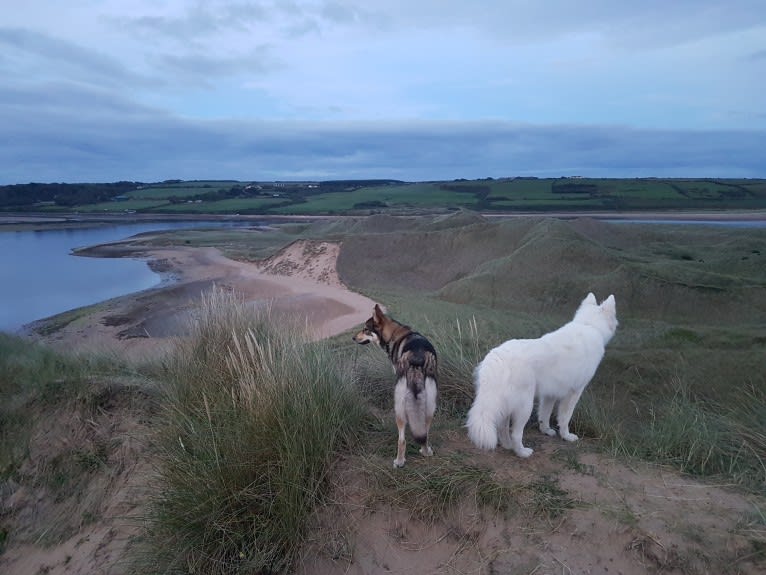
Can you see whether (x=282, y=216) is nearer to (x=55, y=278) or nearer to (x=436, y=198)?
(x=436, y=198)

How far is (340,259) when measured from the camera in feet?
107

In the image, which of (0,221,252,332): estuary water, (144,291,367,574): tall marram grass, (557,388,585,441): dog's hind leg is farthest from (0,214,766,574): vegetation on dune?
(0,221,252,332): estuary water

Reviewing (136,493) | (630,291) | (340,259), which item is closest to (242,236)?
(340,259)

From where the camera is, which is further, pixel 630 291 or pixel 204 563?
pixel 630 291

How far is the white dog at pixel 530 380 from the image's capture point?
442 cm

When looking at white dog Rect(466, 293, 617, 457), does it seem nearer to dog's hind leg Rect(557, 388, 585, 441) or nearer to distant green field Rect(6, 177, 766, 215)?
dog's hind leg Rect(557, 388, 585, 441)

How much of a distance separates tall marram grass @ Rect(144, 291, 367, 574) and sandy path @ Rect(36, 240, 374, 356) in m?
5.14

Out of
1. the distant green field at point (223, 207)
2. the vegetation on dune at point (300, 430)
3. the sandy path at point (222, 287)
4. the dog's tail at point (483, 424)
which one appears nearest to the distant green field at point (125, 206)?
the distant green field at point (223, 207)

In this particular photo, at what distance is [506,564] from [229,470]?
2.15 m

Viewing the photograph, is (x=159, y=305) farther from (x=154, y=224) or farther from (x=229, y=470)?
(x=154, y=224)

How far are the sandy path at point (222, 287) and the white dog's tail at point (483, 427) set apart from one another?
23.0 feet

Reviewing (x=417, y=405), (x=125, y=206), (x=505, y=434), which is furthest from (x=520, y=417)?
(x=125, y=206)

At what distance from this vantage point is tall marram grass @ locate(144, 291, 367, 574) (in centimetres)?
387

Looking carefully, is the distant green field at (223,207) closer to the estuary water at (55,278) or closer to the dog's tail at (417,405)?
the estuary water at (55,278)
